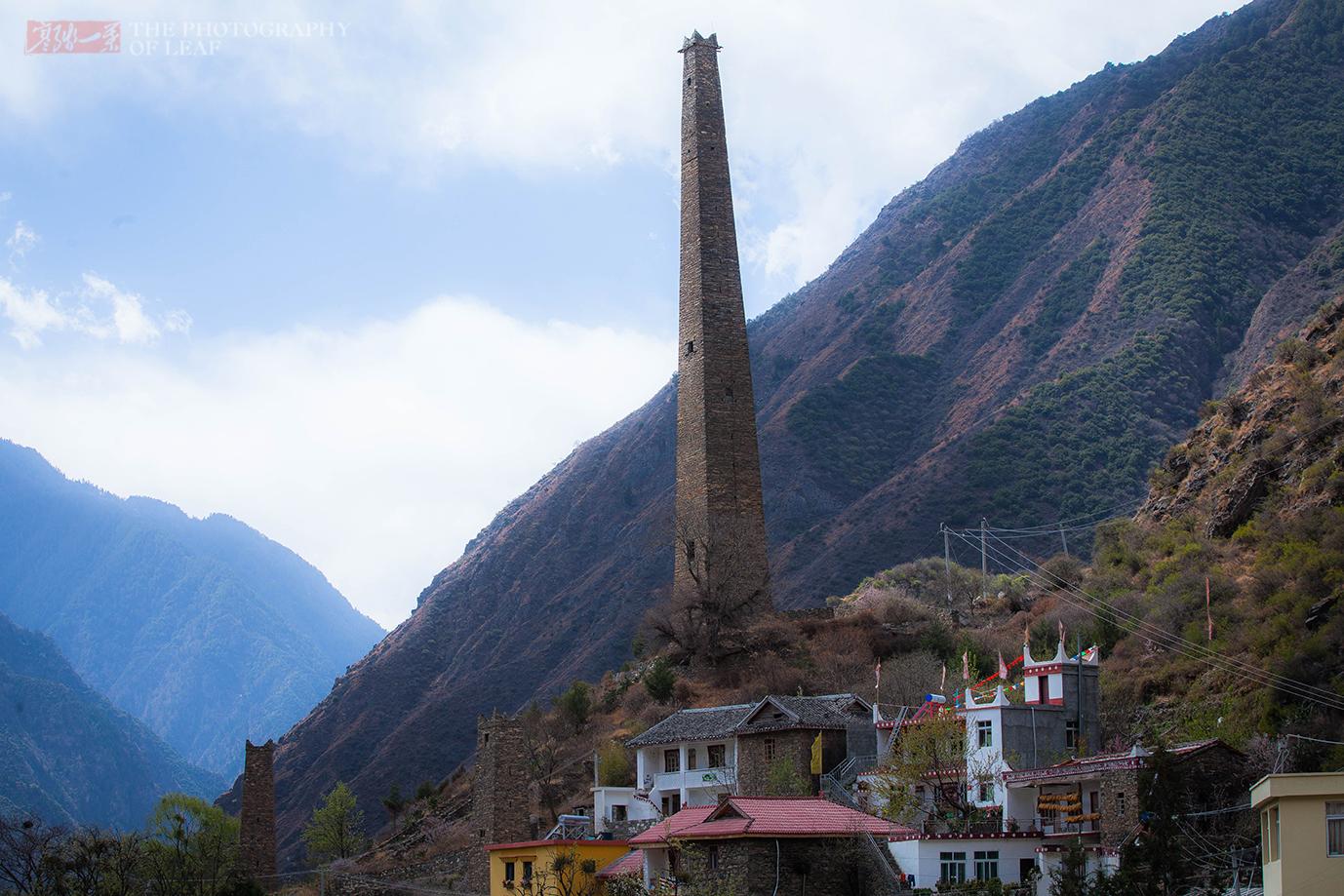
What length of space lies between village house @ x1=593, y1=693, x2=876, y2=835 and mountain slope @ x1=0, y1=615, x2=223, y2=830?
37.9 m

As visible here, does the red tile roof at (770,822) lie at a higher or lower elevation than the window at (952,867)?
higher

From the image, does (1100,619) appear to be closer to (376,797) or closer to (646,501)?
(376,797)

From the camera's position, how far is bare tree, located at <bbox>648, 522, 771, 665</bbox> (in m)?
47.2

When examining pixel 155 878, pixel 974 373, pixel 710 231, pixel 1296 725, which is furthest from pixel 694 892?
pixel 974 373

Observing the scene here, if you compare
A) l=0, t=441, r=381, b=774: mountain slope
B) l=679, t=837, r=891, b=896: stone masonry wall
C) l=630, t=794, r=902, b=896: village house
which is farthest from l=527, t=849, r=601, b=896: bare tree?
l=0, t=441, r=381, b=774: mountain slope

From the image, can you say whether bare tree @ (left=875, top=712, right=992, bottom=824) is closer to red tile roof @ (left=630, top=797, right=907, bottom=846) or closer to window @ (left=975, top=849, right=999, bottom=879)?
red tile roof @ (left=630, top=797, right=907, bottom=846)

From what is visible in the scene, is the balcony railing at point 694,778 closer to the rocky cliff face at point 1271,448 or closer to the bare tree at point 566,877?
the bare tree at point 566,877

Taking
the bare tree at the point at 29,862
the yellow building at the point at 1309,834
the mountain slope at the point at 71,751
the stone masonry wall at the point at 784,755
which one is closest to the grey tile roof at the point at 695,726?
the stone masonry wall at the point at 784,755

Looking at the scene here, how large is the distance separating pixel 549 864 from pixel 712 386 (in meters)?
21.0

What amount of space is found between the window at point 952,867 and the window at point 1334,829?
790 centimetres

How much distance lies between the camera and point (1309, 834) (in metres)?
21.7

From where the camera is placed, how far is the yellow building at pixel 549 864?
31.0 m

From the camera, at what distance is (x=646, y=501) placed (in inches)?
3745

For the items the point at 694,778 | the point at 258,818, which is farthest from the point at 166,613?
the point at 694,778
